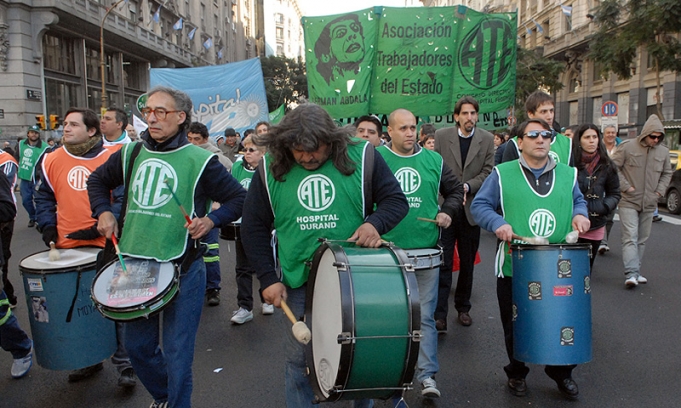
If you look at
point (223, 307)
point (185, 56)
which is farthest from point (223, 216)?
point (185, 56)

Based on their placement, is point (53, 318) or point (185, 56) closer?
point (53, 318)

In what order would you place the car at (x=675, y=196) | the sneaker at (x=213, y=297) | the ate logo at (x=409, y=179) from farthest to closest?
1. the car at (x=675, y=196)
2. the sneaker at (x=213, y=297)
3. the ate logo at (x=409, y=179)

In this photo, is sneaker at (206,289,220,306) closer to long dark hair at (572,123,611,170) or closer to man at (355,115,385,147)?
man at (355,115,385,147)

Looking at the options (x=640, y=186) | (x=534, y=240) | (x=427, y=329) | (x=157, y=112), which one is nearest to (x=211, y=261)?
(x=427, y=329)

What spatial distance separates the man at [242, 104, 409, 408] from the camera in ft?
9.30

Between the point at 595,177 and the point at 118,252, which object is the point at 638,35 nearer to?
Answer: the point at 595,177

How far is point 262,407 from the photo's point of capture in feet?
12.8

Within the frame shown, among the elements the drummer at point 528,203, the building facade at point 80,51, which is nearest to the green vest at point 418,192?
the drummer at point 528,203

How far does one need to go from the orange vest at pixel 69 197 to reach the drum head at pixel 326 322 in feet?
7.38

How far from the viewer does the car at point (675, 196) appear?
1325 cm

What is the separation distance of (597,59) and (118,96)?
1103 inches

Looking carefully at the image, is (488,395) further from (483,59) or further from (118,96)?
(118,96)

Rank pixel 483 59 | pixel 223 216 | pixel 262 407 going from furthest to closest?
pixel 483 59 < pixel 262 407 < pixel 223 216

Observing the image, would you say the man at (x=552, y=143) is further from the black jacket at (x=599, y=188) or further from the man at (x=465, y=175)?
the black jacket at (x=599, y=188)
